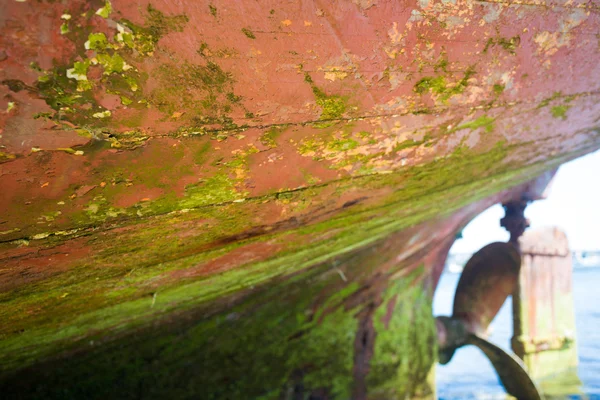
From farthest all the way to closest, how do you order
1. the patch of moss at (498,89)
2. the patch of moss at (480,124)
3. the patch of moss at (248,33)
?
1. the patch of moss at (480,124)
2. the patch of moss at (498,89)
3. the patch of moss at (248,33)

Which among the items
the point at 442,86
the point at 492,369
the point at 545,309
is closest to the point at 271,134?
the point at 442,86

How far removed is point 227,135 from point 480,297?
4.72 m

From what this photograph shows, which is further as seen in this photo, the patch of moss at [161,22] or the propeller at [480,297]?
the propeller at [480,297]

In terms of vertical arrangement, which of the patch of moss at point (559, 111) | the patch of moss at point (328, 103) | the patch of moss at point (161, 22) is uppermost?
the patch of moss at point (559, 111)

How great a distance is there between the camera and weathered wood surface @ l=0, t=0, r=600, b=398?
119 cm

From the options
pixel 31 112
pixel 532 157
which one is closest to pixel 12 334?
pixel 31 112

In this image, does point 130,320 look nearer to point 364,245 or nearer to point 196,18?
point 364,245

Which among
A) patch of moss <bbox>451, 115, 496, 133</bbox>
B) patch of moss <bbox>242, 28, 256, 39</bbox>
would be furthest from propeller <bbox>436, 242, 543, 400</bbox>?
patch of moss <bbox>242, 28, 256, 39</bbox>

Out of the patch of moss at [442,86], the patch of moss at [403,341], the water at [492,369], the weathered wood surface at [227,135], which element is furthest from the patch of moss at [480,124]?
the water at [492,369]

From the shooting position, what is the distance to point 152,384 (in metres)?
3.65

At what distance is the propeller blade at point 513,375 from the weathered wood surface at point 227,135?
2.15 meters

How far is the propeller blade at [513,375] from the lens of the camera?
14.2ft

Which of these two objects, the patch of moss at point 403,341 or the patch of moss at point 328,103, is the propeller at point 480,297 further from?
the patch of moss at point 328,103

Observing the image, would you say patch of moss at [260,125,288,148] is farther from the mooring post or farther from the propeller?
the mooring post
